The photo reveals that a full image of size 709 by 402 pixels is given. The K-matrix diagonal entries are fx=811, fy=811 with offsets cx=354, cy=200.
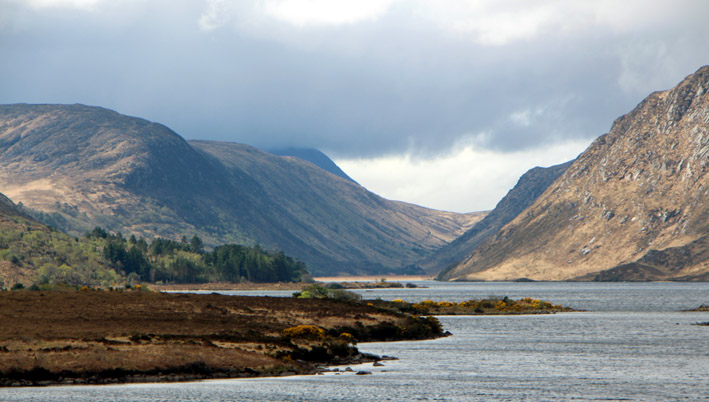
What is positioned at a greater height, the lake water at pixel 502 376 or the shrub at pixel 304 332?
the shrub at pixel 304 332

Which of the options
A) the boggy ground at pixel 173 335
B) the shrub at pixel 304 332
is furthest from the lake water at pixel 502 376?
the shrub at pixel 304 332

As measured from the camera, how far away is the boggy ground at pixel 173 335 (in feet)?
214

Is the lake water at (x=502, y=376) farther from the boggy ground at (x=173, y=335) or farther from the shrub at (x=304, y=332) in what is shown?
the shrub at (x=304, y=332)

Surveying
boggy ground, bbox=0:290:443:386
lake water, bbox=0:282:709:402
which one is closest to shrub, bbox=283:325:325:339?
boggy ground, bbox=0:290:443:386

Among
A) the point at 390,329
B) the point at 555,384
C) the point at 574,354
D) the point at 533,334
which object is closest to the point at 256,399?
the point at 555,384

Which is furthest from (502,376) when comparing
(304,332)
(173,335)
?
(173,335)

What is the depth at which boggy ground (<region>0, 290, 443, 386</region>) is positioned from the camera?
214ft

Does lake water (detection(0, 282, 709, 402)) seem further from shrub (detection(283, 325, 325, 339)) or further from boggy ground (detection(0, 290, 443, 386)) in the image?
shrub (detection(283, 325, 325, 339))

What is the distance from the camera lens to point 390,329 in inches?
4205

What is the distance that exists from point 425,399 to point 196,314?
173 feet

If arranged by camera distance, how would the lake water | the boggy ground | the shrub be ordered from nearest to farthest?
the lake water → the boggy ground → the shrub

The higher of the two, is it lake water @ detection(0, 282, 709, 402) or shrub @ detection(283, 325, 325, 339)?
shrub @ detection(283, 325, 325, 339)

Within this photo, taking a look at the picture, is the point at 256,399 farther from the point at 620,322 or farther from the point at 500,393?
the point at 620,322

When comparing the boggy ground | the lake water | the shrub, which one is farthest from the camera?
the shrub
